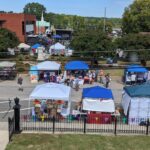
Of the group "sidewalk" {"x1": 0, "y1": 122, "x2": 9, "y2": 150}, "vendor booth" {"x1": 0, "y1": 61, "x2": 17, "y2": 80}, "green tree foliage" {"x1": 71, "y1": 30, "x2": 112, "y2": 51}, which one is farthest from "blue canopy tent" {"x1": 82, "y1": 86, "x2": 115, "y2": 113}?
"green tree foliage" {"x1": 71, "y1": 30, "x2": 112, "y2": 51}

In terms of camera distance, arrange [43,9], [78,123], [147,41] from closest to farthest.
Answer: [78,123] → [147,41] → [43,9]

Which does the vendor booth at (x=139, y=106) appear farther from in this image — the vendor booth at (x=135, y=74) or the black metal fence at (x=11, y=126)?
the vendor booth at (x=135, y=74)

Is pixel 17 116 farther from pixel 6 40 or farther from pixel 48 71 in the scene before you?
pixel 6 40

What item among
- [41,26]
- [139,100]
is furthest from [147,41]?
[41,26]

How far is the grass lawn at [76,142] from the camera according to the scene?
57.4 ft

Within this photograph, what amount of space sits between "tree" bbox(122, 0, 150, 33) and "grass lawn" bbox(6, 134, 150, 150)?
54.4 meters

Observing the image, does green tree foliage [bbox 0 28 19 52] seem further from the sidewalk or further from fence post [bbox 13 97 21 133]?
fence post [bbox 13 97 21 133]

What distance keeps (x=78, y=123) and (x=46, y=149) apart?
168 inches

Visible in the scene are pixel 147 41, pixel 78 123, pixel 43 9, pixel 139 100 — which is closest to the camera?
pixel 78 123

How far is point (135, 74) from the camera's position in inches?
1387

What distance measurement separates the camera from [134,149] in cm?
1738

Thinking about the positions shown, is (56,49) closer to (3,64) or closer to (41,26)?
(3,64)

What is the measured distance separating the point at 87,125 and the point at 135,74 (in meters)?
15.2

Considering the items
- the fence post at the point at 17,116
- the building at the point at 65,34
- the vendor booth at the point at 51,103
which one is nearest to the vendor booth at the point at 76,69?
the vendor booth at the point at 51,103
